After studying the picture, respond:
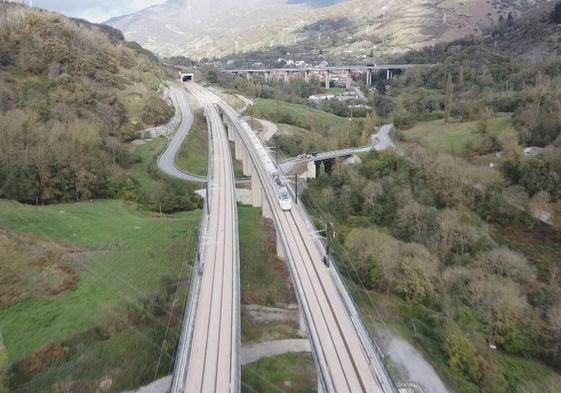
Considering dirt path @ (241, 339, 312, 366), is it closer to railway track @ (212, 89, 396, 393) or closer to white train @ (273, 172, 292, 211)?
railway track @ (212, 89, 396, 393)

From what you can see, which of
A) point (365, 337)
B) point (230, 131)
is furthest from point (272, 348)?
point (230, 131)

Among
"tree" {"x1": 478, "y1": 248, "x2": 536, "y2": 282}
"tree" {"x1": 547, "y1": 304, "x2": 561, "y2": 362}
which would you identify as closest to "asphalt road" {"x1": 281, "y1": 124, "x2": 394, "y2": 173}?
"tree" {"x1": 478, "y1": 248, "x2": 536, "y2": 282}

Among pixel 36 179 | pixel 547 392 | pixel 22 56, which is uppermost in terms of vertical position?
pixel 22 56

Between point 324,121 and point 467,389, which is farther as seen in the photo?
point 324,121

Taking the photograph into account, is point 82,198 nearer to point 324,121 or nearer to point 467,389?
point 467,389

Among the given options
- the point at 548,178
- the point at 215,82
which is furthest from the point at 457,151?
the point at 215,82

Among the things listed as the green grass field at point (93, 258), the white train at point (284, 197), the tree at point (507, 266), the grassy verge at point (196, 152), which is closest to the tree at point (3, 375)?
the green grass field at point (93, 258)
